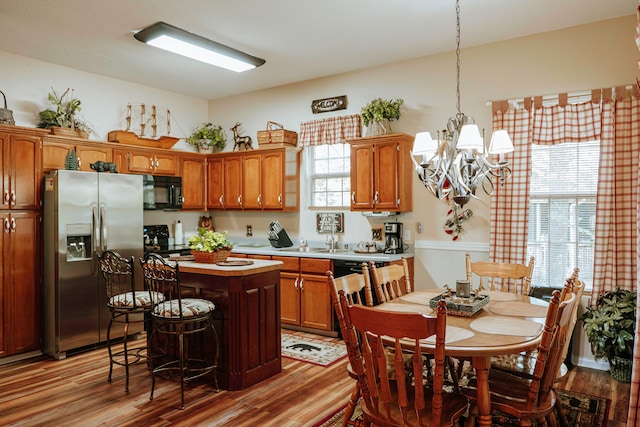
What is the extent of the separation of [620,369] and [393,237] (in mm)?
2230

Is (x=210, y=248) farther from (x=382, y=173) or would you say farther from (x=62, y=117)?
(x=62, y=117)

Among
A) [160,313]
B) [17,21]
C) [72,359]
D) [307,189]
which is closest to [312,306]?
[307,189]

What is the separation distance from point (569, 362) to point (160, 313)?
11.0 feet

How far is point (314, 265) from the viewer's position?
190 inches

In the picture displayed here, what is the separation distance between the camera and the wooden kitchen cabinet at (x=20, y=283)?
161 inches

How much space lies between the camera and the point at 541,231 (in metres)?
4.22

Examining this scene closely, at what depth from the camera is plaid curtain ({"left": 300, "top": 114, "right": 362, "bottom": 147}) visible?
17.2 feet

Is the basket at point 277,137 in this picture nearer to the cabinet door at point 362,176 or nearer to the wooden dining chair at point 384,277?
the cabinet door at point 362,176

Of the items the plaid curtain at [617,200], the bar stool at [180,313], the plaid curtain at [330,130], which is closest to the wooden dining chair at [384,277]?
the bar stool at [180,313]

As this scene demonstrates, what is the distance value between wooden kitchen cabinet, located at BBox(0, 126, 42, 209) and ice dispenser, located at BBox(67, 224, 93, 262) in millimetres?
432

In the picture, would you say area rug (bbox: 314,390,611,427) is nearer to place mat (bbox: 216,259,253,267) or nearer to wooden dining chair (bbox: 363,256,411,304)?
wooden dining chair (bbox: 363,256,411,304)

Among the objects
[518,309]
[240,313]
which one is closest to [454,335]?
[518,309]

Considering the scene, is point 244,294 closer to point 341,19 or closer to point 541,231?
point 341,19

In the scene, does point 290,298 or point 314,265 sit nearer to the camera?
point 314,265
